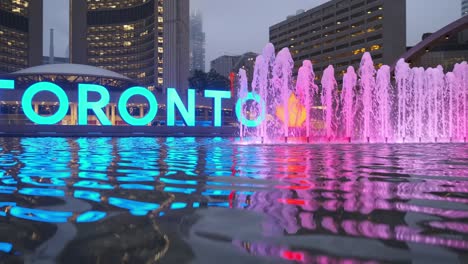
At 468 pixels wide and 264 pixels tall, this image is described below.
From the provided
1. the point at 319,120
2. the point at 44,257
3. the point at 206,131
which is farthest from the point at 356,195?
the point at 319,120

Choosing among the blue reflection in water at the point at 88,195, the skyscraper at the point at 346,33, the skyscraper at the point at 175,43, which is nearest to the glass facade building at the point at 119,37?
the skyscraper at the point at 175,43

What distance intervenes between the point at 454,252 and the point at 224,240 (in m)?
1.80

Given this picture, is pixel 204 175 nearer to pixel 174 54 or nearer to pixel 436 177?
pixel 436 177

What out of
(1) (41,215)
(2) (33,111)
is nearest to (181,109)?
(2) (33,111)

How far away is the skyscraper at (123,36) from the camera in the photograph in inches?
4938

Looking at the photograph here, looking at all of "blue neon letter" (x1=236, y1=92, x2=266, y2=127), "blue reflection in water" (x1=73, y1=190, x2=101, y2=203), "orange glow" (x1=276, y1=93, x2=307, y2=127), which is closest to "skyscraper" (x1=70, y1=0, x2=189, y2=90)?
"blue neon letter" (x1=236, y1=92, x2=266, y2=127)

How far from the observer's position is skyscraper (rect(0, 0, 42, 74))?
128 m

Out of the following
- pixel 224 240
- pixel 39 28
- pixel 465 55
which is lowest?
pixel 224 240

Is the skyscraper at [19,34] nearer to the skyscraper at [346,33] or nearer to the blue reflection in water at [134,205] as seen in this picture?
the skyscraper at [346,33]

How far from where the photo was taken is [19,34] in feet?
438

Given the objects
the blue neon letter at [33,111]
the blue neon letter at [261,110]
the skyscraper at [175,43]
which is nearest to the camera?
the blue neon letter at [261,110]

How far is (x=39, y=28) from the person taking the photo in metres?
138

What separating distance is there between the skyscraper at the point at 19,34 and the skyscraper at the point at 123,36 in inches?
640

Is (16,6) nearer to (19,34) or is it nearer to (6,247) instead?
(19,34)
